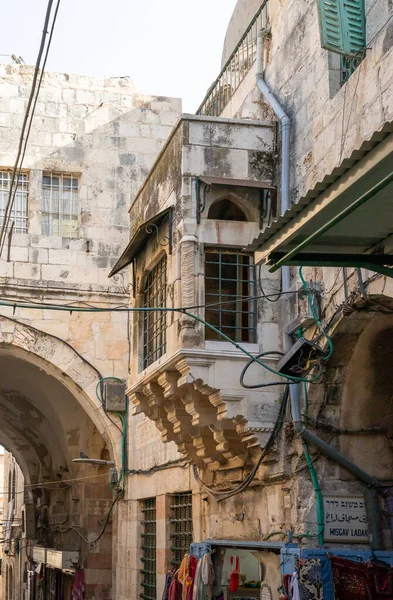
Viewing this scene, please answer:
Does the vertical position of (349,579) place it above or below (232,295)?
below

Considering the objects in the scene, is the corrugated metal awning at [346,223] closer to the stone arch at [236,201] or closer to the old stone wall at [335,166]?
the old stone wall at [335,166]

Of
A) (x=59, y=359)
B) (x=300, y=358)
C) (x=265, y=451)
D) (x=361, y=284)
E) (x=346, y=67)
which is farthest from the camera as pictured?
(x=59, y=359)

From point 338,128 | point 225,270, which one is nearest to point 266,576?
point 225,270

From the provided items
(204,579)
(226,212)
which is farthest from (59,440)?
(226,212)

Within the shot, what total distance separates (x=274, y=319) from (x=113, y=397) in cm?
585

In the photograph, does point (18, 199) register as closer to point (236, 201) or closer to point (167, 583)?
point (236, 201)

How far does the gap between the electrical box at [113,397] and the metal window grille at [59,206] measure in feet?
7.69

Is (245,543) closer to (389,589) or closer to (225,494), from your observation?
(225,494)

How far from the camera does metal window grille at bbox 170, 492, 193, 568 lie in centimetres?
1138

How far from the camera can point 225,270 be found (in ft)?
30.9

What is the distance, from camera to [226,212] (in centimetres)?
955

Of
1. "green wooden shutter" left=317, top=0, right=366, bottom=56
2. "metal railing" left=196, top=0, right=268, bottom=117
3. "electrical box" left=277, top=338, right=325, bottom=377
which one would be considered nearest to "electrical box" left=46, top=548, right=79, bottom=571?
"metal railing" left=196, top=0, right=268, bottom=117

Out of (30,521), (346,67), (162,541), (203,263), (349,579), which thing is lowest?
(349,579)

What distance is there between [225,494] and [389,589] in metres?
2.38
